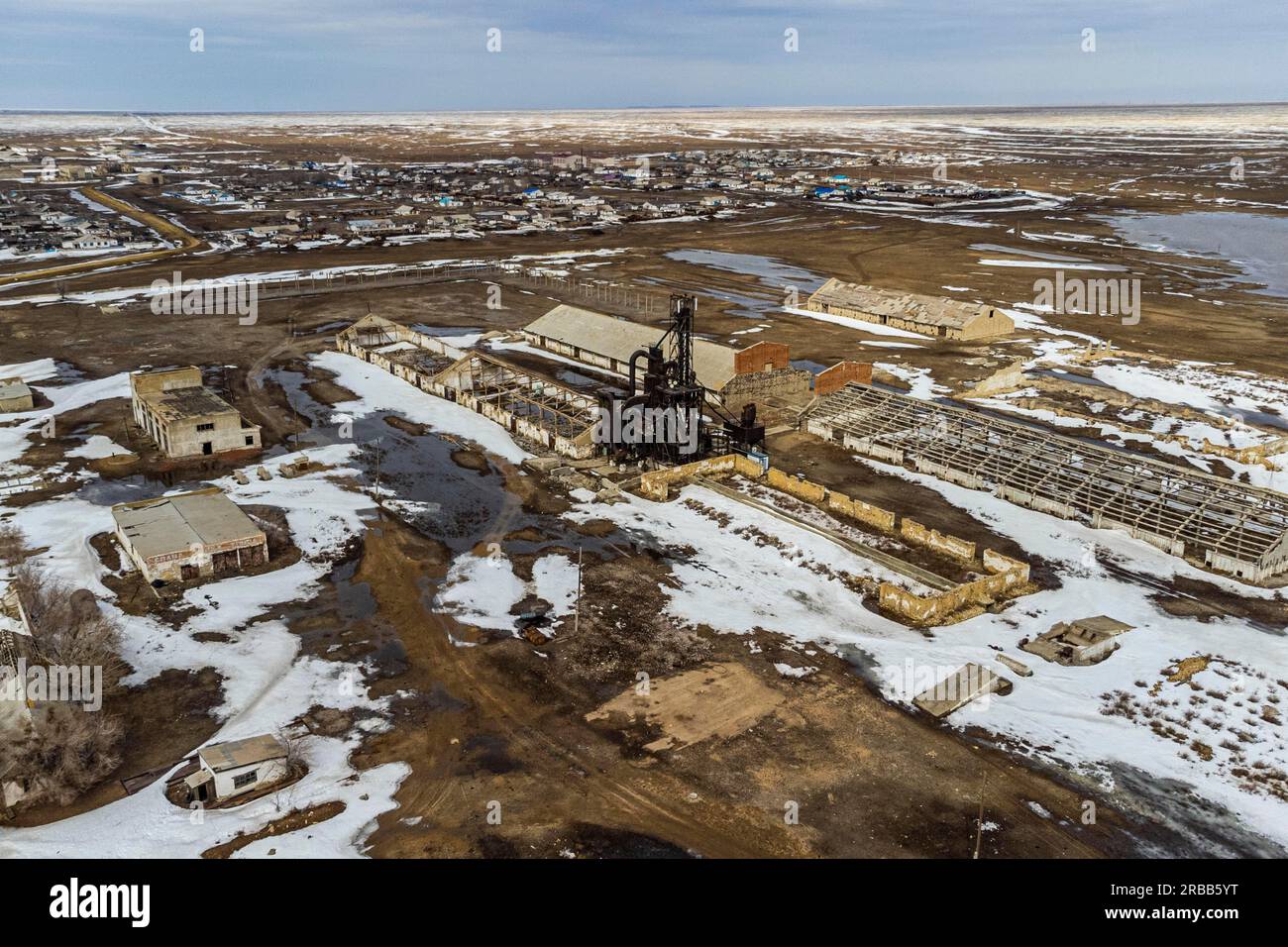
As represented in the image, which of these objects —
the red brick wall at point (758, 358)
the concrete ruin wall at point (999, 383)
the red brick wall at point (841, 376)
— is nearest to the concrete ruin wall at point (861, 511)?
the red brick wall at point (758, 358)

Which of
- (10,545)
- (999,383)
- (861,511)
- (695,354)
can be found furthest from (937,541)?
(10,545)

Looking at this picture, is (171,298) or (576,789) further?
(171,298)

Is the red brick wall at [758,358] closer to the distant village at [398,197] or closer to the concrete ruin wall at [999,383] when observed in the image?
the concrete ruin wall at [999,383]

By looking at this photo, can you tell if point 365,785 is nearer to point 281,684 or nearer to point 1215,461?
point 281,684
